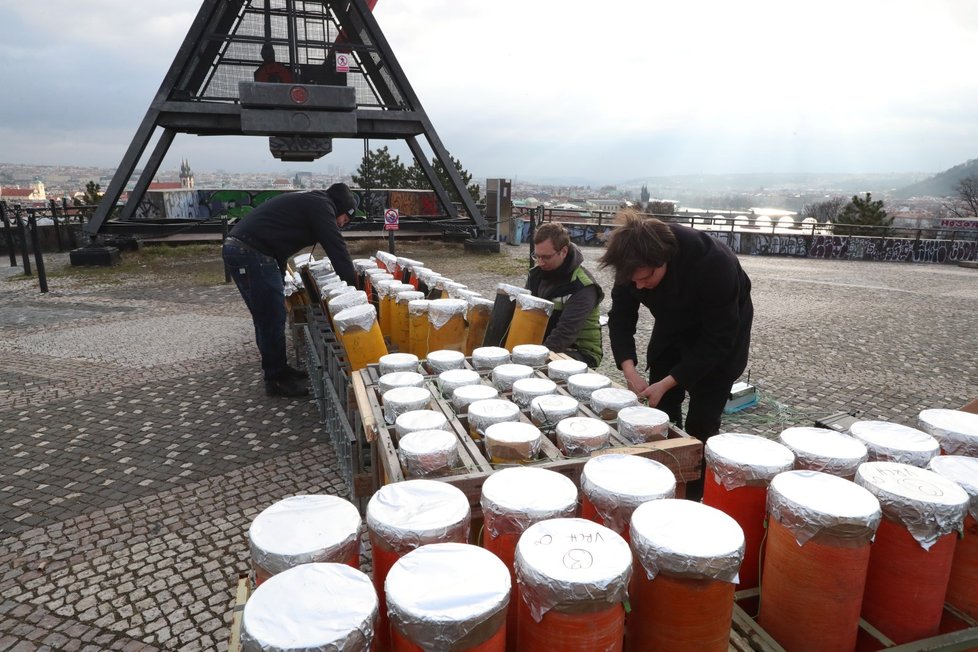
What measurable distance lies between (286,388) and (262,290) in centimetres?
108

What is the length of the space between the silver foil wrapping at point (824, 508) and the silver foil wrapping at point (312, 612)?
113cm

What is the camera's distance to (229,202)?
19234 mm

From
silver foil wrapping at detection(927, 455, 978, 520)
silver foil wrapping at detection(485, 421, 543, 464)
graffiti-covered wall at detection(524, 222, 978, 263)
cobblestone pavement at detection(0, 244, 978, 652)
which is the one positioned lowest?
cobblestone pavement at detection(0, 244, 978, 652)

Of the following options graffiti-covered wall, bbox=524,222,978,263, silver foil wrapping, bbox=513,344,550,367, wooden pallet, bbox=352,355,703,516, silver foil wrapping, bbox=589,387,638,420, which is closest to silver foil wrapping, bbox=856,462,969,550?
wooden pallet, bbox=352,355,703,516

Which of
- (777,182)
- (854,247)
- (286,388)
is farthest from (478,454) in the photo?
(777,182)

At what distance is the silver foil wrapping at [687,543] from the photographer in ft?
4.53

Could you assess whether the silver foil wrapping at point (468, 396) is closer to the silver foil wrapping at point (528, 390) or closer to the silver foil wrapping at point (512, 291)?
the silver foil wrapping at point (528, 390)

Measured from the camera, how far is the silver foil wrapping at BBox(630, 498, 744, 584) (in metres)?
1.38

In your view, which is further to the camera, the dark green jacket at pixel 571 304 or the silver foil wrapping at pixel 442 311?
the dark green jacket at pixel 571 304

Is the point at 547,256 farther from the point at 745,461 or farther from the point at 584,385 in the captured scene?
the point at 745,461

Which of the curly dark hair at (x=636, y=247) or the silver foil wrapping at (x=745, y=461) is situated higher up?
the curly dark hair at (x=636, y=247)

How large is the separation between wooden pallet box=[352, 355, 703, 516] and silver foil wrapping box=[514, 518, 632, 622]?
0.62 metres

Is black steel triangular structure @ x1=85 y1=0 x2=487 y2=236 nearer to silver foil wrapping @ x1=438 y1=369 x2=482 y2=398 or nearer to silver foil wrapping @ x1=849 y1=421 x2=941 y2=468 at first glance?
silver foil wrapping @ x1=438 y1=369 x2=482 y2=398

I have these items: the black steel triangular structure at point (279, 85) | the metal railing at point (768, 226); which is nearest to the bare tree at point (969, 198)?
the metal railing at point (768, 226)
